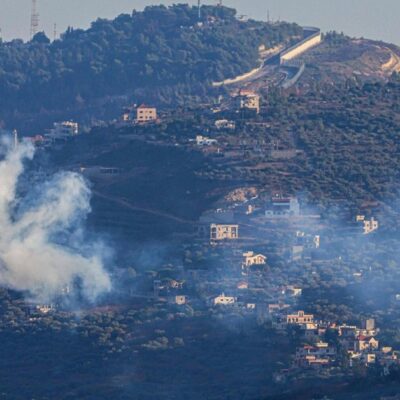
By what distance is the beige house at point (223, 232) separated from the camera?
83312mm

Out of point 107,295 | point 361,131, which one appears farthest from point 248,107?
point 107,295

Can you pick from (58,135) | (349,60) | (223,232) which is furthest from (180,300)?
(349,60)

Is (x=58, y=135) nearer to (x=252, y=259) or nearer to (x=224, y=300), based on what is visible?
(x=252, y=259)

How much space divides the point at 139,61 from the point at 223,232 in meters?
46.8

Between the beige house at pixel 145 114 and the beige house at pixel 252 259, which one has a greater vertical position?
the beige house at pixel 145 114

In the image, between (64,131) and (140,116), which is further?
(64,131)

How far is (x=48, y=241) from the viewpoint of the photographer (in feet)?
277

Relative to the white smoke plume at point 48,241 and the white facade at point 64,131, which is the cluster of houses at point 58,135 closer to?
the white facade at point 64,131

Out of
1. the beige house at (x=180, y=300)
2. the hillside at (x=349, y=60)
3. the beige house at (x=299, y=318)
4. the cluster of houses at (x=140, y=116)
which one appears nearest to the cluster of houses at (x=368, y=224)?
the beige house at (x=180, y=300)

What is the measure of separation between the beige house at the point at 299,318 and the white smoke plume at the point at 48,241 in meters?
7.52

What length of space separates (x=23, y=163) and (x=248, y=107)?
9.24 meters

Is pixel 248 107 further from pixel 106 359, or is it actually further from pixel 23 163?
pixel 106 359

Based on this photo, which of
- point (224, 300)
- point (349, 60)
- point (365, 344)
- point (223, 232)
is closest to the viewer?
point (365, 344)

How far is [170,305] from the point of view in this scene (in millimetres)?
76438
